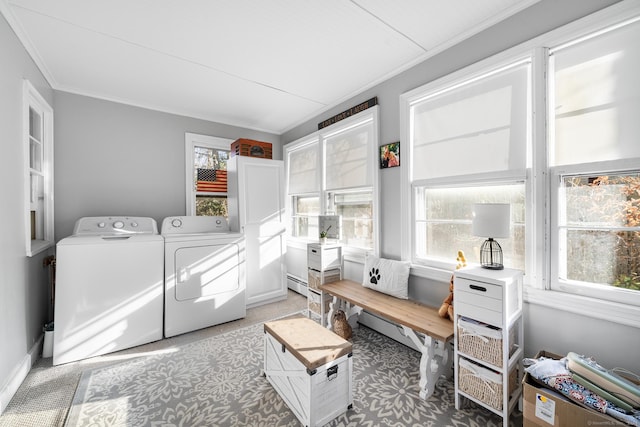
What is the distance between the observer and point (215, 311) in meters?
2.98

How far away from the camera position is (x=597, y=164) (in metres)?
1.50

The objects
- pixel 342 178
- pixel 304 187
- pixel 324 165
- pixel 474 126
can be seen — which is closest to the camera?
pixel 474 126

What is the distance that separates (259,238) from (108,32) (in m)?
2.48

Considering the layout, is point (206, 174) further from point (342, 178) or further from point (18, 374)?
point (18, 374)

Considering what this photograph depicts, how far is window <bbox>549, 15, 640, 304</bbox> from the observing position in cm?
143

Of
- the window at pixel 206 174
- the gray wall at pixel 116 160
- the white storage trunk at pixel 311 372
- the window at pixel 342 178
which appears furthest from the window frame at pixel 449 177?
the gray wall at pixel 116 160

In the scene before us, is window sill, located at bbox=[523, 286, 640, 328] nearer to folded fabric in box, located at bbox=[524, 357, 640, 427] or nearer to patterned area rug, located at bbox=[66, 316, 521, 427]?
folded fabric in box, located at bbox=[524, 357, 640, 427]

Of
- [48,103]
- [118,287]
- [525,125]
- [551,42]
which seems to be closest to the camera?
[551,42]

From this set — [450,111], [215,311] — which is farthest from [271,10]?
Result: [215,311]

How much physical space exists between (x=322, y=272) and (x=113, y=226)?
2376 millimetres

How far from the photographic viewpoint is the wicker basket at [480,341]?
153 cm

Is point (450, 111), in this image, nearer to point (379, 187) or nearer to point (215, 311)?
point (379, 187)

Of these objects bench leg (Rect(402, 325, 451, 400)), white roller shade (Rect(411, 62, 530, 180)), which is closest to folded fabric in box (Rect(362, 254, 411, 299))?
bench leg (Rect(402, 325, 451, 400))

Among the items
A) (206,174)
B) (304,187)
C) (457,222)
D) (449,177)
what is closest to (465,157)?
(449,177)
